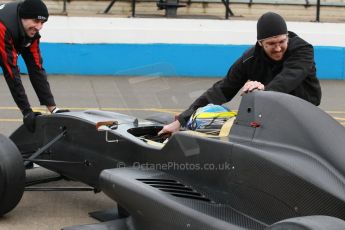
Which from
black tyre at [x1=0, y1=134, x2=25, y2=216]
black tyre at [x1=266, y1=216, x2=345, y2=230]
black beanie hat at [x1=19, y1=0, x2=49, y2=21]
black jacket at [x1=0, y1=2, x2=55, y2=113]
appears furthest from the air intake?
black beanie hat at [x1=19, y1=0, x2=49, y2=21]

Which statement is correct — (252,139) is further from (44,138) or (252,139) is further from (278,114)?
(44,138)

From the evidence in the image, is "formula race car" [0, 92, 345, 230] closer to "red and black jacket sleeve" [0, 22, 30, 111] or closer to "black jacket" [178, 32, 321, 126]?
"black jacket" [178, 32, 321, 126]

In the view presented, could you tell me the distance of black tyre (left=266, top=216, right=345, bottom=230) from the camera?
303 centimetres

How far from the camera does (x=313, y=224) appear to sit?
9.96ft

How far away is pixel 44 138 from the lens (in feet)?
17.3

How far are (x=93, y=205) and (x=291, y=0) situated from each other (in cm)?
1112

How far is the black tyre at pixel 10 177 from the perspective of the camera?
15.0ft

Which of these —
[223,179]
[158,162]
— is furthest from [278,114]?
[158,162]

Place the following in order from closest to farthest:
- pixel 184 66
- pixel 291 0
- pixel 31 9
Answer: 1. pixel 31 9
2. pixel 184 66
3. pixel 291 0

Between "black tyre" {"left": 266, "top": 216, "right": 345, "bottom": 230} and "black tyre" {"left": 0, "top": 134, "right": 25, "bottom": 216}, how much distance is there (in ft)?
6.80

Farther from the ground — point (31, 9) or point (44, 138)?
point (31, 9)

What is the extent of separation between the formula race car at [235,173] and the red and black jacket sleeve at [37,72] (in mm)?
1214

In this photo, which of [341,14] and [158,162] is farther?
[341,14]

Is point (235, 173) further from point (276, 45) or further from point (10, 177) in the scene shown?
point (10, 177)
